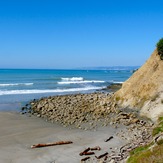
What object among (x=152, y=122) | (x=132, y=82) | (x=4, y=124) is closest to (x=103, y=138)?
(x=152, y=122)

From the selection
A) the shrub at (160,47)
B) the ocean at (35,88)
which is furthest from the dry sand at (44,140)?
the shrub at (160,47)

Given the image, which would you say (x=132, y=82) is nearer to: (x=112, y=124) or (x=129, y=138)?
(x=112, y=124)

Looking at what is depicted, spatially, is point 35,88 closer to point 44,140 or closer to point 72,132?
point 72,132

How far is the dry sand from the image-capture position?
14.7 meters

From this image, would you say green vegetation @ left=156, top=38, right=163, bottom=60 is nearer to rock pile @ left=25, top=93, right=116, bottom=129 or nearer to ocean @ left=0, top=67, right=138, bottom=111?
rock pile @ left=25, top=93, right=116, bottom=129

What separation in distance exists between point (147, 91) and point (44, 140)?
34.5ft

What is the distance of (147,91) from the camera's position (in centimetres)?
2458

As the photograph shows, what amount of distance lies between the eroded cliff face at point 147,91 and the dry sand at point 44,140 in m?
4.16

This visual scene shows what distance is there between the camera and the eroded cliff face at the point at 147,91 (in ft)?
75.5

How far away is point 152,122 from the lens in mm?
21547

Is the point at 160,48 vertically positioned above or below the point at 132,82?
above

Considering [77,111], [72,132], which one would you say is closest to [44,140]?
[72,132]

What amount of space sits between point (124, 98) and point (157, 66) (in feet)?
13.5

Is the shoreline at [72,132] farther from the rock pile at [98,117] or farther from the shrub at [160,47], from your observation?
the shrub at [160,47]
